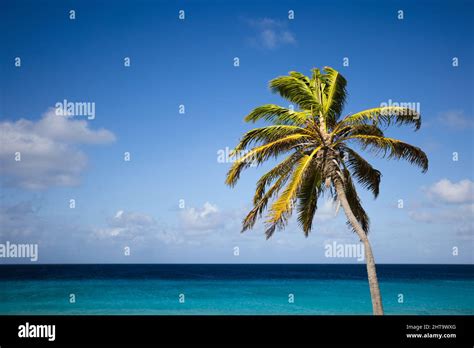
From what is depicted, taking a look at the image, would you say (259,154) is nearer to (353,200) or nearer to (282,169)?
(282,169)

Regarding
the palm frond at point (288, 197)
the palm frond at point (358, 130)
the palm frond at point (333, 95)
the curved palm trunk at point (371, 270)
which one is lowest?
the curved palm trunk at point (371, 270)

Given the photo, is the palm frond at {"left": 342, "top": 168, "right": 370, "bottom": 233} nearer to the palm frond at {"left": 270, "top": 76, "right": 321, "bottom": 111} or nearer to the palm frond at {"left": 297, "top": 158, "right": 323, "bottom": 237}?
the palm frond at {"left": 297, "top": 158, "right": 323, "bottom": 237}

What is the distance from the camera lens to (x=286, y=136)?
1473 cm

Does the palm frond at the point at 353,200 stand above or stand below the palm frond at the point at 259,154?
below

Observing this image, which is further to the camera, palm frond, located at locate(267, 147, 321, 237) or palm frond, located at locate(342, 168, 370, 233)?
palm frond, located at locate(342, 168, 370, 233)

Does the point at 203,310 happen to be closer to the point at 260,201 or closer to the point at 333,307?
the point at 333,307

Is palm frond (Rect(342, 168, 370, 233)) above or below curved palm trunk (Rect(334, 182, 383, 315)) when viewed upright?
above

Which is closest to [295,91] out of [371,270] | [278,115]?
[278,115]

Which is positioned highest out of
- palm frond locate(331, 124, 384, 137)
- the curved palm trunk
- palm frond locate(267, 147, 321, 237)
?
palm frond locate(331, 124, 384, 137)

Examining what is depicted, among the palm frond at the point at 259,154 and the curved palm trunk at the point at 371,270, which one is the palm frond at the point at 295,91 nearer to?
the palm frond at the point at 259,154

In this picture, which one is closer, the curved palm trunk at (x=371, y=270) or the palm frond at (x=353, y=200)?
the curved palm trunk at (x=371, y=270)

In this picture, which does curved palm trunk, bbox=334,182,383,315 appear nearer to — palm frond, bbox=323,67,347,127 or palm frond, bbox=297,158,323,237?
palm frond, bbox=297,158,323,237

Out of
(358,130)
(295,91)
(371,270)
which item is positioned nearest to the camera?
(371,270)
